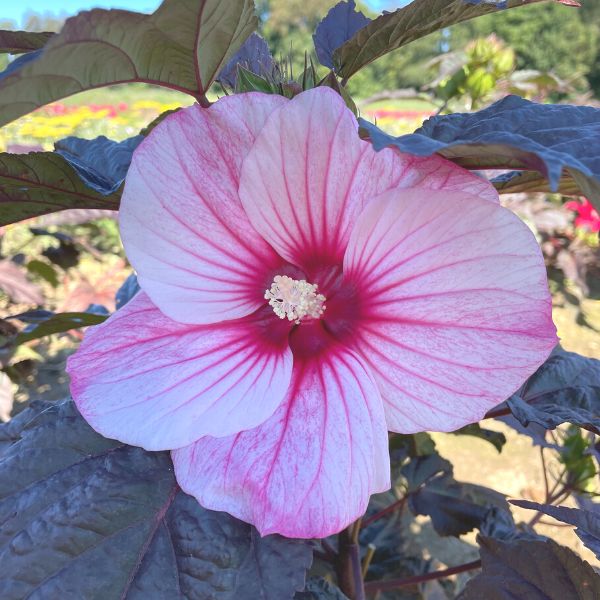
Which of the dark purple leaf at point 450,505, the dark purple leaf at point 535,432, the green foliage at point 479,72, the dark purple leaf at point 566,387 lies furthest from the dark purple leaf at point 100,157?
the green foliage at point 479,72

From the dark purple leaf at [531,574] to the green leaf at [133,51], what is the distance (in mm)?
552

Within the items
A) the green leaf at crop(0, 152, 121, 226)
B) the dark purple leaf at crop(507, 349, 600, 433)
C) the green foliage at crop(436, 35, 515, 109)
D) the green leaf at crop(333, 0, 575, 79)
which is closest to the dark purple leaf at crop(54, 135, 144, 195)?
Result: the green leaf at crop(0, 152, 121, 226)

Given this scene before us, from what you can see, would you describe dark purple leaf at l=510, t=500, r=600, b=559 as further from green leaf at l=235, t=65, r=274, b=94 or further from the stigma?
green leaf at l=235, t=65, r=274, b=94

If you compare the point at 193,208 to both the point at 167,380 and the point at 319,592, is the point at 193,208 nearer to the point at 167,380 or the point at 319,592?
the point at 167,380

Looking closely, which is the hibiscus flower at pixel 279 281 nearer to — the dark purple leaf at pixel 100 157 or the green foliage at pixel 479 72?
the dark purple leaf at pixel 100 157

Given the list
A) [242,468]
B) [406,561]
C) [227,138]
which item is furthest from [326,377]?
[406,561]

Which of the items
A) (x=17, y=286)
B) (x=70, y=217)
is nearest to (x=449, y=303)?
(x=70, y=217)

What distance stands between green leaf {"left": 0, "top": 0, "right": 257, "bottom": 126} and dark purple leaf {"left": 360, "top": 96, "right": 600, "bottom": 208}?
0.47ft

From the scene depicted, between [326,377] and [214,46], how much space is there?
0.91 feet

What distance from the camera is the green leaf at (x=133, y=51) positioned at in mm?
352

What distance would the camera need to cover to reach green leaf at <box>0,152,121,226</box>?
0.50m

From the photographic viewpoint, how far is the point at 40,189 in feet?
1.76

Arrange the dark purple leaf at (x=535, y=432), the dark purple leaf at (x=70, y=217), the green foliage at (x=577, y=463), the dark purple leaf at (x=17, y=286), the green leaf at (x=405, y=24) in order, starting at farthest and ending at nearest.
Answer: the dark purple leaf at (x=17, y=286)
the dark purple leaf at (x=70, y=217)
the green foliage at (x=577, y=463)
the dark purple leaf at (x=535, y=432)
the green leaf at (x=405, y=24)

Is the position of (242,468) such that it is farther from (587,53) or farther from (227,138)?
(587,53)
